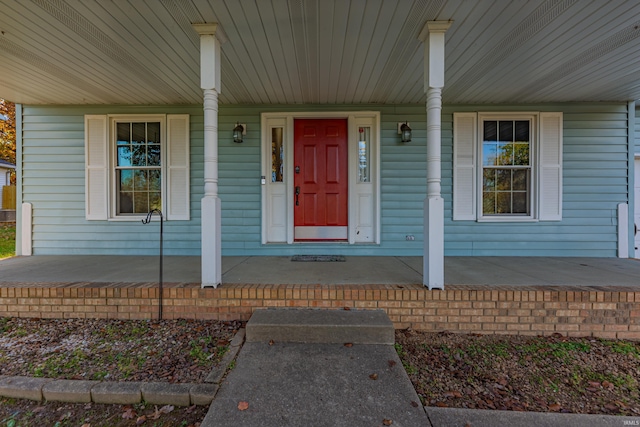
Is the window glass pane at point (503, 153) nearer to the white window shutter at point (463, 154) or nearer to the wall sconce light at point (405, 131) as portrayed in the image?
the white window shutter at point (463, 154)

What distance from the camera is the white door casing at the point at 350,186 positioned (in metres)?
4.06

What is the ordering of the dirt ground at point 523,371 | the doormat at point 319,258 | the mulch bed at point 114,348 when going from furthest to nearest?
the doormat at point 319,258 → the mulch bed at point 114,348 → the dirt ground at point 523,371

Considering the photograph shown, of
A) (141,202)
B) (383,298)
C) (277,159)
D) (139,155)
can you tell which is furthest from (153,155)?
(383,298)

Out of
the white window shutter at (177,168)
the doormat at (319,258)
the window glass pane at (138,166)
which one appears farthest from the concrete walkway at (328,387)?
the window glass pane at (138,166)

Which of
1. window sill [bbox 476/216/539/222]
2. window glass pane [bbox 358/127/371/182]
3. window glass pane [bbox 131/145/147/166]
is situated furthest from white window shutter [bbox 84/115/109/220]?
window sill [bbox 476/216/539/222]

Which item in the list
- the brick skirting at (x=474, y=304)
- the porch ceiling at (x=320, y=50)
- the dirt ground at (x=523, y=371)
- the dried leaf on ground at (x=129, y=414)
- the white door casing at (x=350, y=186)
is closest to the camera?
the dried leaf on ground at (x=129, y=414)

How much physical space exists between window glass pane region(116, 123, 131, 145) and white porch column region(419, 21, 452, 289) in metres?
4.06

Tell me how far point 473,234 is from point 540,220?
0.93 metres

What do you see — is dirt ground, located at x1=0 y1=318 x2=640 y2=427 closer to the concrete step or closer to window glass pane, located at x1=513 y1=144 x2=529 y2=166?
the concrete step

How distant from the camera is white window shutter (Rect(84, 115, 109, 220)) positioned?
4.12 m

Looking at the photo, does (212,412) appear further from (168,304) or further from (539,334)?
(539,334)

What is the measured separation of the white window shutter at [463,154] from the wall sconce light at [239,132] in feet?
9.61

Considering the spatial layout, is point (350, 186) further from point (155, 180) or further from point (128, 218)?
point (128, 218)

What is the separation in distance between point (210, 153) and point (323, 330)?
171 cm
